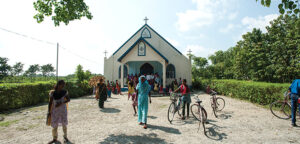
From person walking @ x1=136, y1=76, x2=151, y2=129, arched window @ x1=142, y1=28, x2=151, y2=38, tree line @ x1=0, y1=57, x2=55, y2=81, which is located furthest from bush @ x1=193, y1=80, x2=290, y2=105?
tree line @ x1=0, y1=57, x2=55, y2=81

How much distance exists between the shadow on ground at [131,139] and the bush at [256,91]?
747 cm

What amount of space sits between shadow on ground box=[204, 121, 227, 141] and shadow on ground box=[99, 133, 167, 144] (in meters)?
1.54

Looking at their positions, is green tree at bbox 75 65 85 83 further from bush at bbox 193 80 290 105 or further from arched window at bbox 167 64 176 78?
bush at bbox 193 80 290 105

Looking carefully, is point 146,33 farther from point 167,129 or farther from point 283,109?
point 167,129

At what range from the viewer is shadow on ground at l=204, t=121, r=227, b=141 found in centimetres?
457

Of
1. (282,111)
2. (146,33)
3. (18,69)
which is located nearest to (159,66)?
(146,33)

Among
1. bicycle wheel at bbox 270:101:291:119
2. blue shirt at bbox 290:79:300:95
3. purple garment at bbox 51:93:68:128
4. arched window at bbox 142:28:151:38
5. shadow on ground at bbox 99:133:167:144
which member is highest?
arched window at bbox 142:28:151:38

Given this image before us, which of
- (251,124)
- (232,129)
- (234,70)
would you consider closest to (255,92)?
(251,124)

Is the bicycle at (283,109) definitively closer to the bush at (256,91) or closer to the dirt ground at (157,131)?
the dirt ground at (157,131)

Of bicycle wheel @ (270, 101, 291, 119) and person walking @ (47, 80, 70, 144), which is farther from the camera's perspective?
bicycle wheel @ (270, 101, 291, 119)

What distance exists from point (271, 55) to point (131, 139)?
92.9 feet

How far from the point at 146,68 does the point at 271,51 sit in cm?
2074

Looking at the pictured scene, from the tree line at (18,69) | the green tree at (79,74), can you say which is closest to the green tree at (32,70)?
the tree line at (18,69)

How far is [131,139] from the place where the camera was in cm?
443
